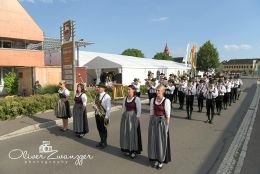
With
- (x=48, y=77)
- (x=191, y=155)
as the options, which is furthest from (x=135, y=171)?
(x=48, y=77)

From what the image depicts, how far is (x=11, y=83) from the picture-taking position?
22750 mm

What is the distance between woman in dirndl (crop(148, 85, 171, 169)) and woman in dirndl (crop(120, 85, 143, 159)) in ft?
1.82

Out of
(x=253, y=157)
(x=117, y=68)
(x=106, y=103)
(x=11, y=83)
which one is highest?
(x=117, y=68)

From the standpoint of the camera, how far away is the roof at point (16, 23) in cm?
2459

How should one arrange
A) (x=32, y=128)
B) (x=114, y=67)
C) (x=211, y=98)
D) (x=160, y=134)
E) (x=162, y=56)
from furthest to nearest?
(x=162, y=56) → (x=114, y=67) → (x=211, y=98) → (x=32, y=128) → (x=160, y=134)

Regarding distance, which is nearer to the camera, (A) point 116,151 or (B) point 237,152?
(B) point 237,152

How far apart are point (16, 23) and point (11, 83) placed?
618 cm

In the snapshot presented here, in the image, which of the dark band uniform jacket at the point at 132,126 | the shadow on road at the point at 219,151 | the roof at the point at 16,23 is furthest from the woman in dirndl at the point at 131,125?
the roof at the point at 16,23

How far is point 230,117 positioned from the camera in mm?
12688

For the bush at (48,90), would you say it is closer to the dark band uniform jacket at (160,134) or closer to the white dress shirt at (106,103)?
the white dress shirt at (106,103)

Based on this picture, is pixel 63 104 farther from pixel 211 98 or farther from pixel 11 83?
pixel 11 83

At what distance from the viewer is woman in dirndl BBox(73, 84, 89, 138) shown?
28.3 feet

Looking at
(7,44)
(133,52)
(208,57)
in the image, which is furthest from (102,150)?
(133,52)

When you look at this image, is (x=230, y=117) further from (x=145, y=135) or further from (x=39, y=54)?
(x=39, y=54)
